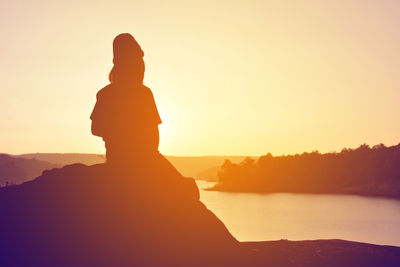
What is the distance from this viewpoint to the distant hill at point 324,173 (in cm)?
14650

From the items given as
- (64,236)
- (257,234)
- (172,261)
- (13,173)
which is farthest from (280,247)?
(13,173)

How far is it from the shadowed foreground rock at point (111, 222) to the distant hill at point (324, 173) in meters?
135

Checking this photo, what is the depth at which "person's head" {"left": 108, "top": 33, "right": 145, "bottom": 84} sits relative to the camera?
1716 cm

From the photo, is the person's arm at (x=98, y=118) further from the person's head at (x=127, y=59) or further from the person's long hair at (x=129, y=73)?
the person's head at (x=127, y=59)

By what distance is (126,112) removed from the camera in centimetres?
1658

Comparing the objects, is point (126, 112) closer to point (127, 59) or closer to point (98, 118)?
point (98, 118)

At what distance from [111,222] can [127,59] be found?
6.11 meters

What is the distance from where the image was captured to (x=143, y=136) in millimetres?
16562

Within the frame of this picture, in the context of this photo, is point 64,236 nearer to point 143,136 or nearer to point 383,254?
point 143,136

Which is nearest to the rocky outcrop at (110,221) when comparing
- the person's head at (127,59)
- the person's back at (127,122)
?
the person's back at (127,122)

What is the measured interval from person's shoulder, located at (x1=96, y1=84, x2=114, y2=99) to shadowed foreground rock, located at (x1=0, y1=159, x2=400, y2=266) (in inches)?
110

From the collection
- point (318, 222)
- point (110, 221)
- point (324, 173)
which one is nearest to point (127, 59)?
point (110, 221)

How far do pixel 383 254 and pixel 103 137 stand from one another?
19771 millimetres

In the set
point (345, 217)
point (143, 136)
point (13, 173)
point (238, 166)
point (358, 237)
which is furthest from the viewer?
point (238, 166)
